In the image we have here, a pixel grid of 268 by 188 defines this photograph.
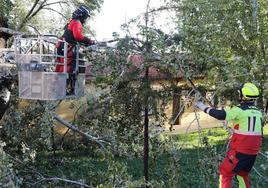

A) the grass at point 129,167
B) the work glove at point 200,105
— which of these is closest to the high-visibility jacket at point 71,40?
the work glove at point 200,105

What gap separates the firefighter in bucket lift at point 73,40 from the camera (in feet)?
21.9

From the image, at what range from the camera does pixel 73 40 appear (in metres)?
6.79

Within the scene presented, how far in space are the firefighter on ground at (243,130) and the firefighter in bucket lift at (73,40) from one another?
2145 mm

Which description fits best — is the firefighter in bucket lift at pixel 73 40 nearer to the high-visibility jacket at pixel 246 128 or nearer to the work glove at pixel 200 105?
the work glove at pixel 200 105

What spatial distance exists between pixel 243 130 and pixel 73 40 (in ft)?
9.36

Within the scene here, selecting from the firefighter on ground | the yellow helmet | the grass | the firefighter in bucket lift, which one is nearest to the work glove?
the firefighter on ground

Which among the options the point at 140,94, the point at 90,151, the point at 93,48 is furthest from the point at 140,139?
the point at 90,151

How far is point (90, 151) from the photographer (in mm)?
14211

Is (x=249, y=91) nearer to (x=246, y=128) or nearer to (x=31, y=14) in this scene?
(x=246, y=128)

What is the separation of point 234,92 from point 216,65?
1.85ft

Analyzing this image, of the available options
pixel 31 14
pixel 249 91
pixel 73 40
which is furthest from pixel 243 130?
pixel 31 14

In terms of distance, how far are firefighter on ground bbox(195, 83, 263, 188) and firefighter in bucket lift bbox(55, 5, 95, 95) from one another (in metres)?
2.14

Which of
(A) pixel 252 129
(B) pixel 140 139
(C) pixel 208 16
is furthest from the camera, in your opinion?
(B) pixel 140 139

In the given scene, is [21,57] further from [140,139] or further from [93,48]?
[140,139]
